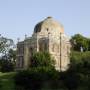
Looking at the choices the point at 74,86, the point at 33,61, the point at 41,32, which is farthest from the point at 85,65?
the point at 41,32

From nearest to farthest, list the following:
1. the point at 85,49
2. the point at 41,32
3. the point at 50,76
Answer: the point at 50,76 < the point at 41,32 < the point at 85,49

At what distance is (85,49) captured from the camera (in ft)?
219

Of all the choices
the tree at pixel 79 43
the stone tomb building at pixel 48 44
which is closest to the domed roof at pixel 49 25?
the stone tomb building at pixel 48 44

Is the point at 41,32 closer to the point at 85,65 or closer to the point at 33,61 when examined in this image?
the point at 33,61

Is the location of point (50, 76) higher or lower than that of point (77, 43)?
lower

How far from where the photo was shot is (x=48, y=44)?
51.6 m

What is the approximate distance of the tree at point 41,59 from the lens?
48.3 m

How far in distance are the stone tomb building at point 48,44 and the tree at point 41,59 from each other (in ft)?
6.28

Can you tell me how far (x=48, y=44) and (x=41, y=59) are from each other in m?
3.86

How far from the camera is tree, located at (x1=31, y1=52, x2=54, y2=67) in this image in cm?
4834

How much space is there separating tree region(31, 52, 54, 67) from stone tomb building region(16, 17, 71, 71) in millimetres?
1914

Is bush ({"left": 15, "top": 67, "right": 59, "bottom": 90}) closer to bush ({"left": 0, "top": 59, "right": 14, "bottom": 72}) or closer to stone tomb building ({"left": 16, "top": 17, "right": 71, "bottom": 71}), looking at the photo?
stone tomb building ({"left": 16, "top": 17, "right": 71, "bottom": 71})

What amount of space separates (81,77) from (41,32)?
31589 mm

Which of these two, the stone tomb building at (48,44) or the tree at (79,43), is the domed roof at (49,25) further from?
the tree at (79,43)
